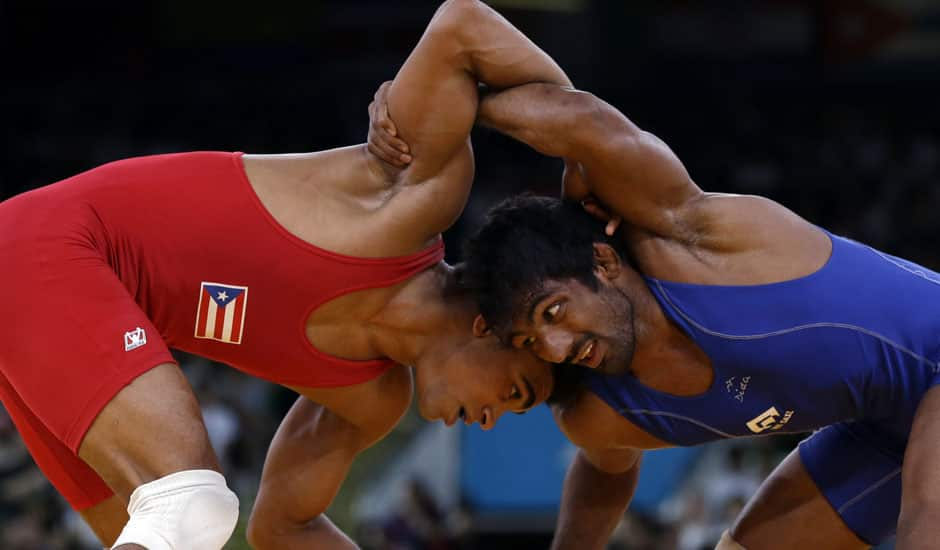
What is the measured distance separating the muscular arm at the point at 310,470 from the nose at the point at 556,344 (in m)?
0.62

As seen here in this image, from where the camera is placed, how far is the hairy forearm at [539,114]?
10.3 ft

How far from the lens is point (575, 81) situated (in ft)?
37.1

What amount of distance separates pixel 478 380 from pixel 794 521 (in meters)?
0.99

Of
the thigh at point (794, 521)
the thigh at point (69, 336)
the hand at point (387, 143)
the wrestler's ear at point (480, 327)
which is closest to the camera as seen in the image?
the thigh at point (69, 336)

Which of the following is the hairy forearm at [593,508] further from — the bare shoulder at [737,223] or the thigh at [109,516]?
the thigh at [109,516]

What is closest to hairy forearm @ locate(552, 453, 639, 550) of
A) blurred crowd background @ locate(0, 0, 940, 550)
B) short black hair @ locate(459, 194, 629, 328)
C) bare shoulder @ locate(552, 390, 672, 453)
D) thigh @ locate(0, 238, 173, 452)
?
bare shoulder @ locate(552, 390, 672, 453)

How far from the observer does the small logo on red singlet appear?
9.41 feet

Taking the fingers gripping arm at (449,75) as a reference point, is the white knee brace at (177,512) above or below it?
below

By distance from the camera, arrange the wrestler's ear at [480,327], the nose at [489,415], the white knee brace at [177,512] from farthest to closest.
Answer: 1. the nose at [489,415]
2. the wrestler's ear at [480,327]
3. the white knee brace at [177,512]

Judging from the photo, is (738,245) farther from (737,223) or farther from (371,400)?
(371,400)

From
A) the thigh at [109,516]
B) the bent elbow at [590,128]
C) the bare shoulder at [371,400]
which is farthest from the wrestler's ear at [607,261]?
the thigh at [109,516]

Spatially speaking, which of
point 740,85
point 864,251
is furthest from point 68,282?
point 740,85

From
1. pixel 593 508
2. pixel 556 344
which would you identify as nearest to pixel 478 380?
pixel 556 344

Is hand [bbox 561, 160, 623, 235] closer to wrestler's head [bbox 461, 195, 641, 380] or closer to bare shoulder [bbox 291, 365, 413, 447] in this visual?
wrestler's head [bbox 461, 195, 641, 380]
